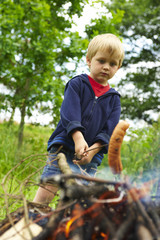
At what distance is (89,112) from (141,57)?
10979mm

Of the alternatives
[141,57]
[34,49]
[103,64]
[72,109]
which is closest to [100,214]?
[72,109]

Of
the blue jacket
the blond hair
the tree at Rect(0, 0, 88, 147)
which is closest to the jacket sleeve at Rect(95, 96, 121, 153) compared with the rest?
the blue jacket

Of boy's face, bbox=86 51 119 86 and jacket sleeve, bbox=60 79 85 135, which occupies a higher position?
boy's face, bbox=86 51 119 86

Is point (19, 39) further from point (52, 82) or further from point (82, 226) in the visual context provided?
point (82, 226)

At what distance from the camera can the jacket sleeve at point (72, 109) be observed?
184 cm

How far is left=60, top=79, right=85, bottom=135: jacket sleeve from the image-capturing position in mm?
1839

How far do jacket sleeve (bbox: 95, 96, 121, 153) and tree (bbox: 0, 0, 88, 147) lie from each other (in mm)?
2298

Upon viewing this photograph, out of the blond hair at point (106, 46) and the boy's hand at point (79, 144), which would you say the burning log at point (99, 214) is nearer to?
the boy's hand at point (79, 144)

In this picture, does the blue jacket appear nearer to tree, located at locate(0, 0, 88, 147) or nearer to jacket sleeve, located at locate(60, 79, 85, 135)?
jacket sleeve, located at locate(60, 79, 85, 135)

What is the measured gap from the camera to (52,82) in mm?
4391

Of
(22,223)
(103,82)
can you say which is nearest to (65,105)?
(103,82)

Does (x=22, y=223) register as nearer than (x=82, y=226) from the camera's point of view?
No

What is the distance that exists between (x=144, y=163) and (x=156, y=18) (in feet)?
32.3

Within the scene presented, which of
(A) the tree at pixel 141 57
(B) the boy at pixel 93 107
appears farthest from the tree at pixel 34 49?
(A) the tree at pixel 141 57
